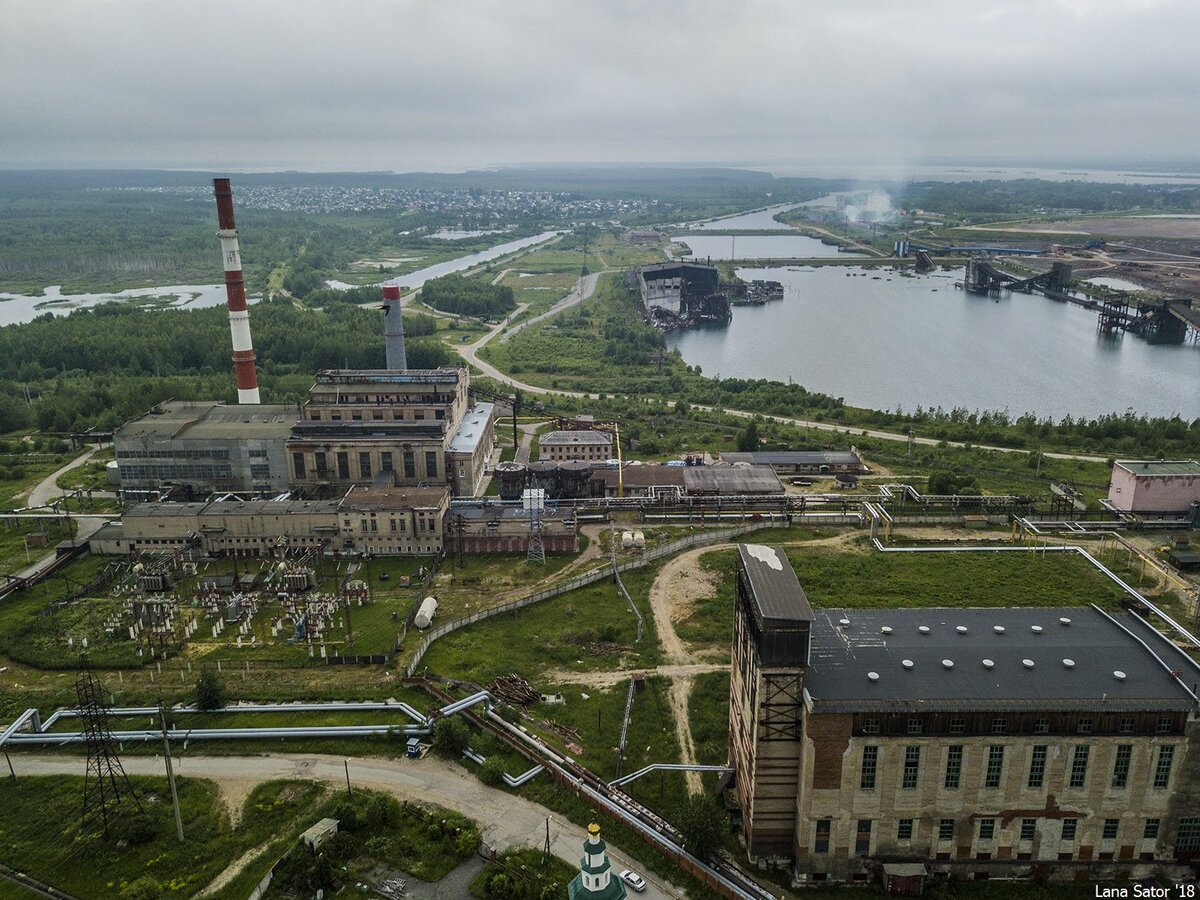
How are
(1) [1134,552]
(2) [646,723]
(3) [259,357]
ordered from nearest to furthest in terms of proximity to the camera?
(2) [646,723], (1) [1134,552], (3) [259,357]

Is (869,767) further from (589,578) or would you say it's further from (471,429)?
(471,429)

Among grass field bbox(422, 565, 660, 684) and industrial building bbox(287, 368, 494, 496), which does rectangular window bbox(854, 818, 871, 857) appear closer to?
grass field bbox(422, 565, 660, 684)

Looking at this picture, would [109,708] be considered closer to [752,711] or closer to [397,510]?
[397,510]

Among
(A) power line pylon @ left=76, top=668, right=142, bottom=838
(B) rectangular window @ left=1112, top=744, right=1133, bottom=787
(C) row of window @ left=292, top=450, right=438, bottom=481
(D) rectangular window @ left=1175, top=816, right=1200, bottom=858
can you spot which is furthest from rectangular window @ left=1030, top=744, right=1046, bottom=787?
(C) row of window @ left=292, top=450, right=438, bottom=481

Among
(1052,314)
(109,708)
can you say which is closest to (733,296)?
(1052,314)

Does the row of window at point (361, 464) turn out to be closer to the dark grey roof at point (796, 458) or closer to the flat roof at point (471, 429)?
the flat roof at point (471, 429)

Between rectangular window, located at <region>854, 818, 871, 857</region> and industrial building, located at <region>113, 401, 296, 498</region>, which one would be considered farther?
industrial building, located at <region>113, 401, 296, 498</region>

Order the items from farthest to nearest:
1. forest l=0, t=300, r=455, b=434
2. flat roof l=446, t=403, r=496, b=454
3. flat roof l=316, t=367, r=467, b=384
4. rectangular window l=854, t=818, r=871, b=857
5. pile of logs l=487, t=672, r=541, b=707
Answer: forest l=0, t=300, r=455, b=434 → flat roof l=316, t=367, r=467, b=384 → flat roof l=446, t=403, r=496, b=454 → pile of logs l=487, t=672, r=541, b=707 → rectangular window l=854, t=818, r=871, b=857
